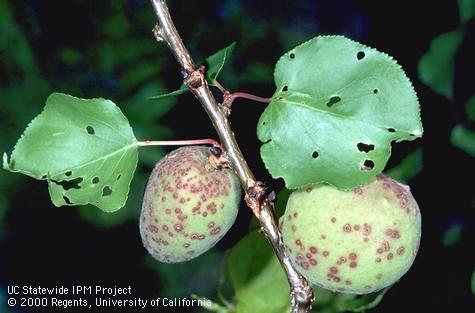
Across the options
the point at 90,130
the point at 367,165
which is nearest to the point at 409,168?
the point at 367,165

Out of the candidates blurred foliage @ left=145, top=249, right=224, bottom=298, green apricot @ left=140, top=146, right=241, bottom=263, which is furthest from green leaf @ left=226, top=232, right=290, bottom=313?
blurred foliage @ left=145, top=249, right=224, bottom=298

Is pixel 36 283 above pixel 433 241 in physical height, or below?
above

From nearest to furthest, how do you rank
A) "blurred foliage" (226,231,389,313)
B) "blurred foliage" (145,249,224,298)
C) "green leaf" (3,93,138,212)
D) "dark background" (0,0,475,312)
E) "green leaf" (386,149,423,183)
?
"green leaf" (3,93,138,212) < "blurred foliage" (226,231,389,313) < "green leaf" (386,149,423,183) < "dark background" (0,0,475,312) < "blurred foliage" (145,249,224,298)

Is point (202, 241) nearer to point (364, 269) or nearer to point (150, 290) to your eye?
point (364, 269)

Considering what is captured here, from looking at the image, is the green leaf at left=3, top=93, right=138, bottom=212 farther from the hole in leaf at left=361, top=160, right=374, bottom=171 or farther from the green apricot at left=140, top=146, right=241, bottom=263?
the hole in leaf at left=361, top=160, right=374, bottom=171

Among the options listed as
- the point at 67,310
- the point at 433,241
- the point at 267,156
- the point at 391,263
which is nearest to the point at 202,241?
the point at 267,156

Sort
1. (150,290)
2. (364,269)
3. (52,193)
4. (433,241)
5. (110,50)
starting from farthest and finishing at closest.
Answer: (150,290) < (110,50) < (433,241) < (52,193) < (364,269)

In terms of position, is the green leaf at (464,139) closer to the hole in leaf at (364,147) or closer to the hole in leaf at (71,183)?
the hole in leaf at (364,147)
